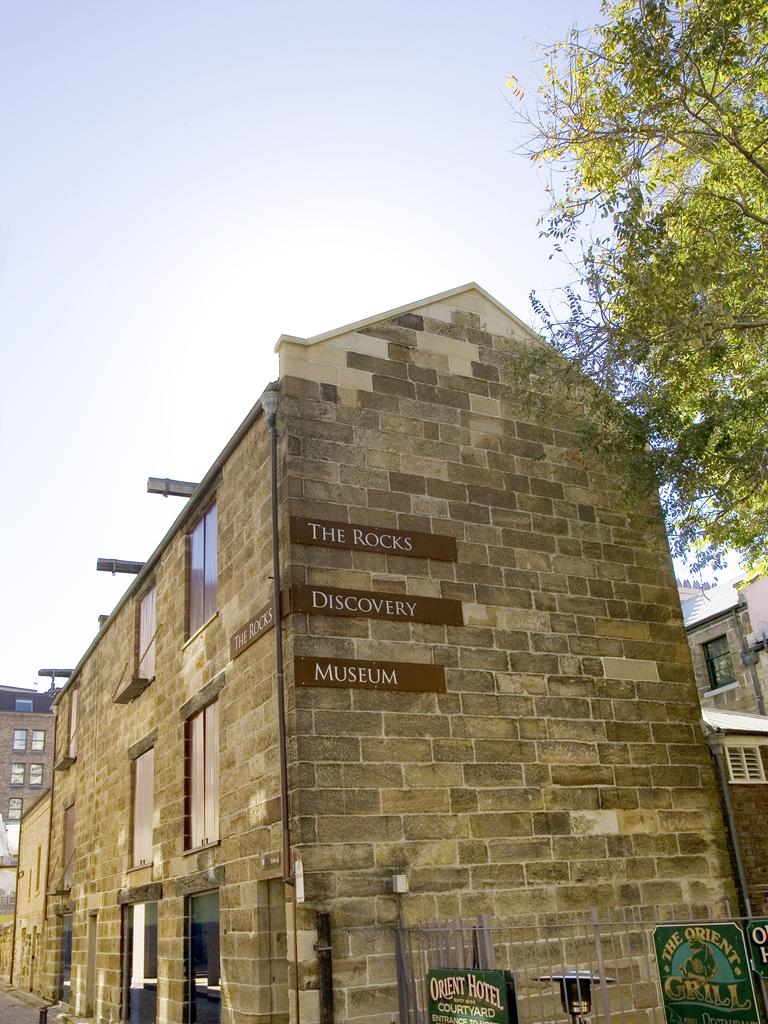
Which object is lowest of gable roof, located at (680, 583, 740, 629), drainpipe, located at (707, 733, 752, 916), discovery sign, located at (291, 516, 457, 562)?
drainpipe, located at (707, 733, 752, 916)

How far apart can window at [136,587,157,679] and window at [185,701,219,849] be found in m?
2.90

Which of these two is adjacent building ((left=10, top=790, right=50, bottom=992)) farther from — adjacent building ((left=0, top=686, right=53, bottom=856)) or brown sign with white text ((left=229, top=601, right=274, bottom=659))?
adjacent building ((left=0, top=686, right=53, bottom=856))

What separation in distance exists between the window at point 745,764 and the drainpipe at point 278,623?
6.31m

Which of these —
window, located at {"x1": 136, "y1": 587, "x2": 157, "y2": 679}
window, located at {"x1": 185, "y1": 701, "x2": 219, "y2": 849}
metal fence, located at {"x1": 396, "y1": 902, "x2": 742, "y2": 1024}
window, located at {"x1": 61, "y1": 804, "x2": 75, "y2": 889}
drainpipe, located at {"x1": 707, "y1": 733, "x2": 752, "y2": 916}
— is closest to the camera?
metal fence, located at {"x1": 396, "y1": 902, "x2": 742, "y2": 1024}

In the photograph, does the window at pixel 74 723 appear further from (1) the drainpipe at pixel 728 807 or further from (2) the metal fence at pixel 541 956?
(1) the drainpipe at pixel 728 807

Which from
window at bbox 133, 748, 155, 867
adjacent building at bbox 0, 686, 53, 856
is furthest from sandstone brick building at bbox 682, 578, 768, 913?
adjacent building at bbox 0, 686, 53, 856

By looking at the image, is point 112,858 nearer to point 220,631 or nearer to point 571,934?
point 220,631

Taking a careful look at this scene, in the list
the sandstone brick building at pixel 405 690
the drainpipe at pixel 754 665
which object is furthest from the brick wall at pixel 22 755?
the sandstone brick building at pixel 405 690

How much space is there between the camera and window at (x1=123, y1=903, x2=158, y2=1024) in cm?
1459

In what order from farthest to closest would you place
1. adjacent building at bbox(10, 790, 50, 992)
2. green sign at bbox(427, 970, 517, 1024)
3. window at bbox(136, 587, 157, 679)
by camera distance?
adjacent building at bbox(10, 790, 50, 992)
window at bbox(136, 587, 157, 679)
green sign at bbox(427, 970, 517, 1024)

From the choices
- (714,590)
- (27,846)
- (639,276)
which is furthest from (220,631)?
(27,846)

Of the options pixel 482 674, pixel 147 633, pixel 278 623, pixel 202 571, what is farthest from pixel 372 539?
pixel 147 633

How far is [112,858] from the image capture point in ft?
58.3

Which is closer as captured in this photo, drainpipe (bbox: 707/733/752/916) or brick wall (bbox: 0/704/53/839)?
drainpipe (bbox: 707/733/752/916)
